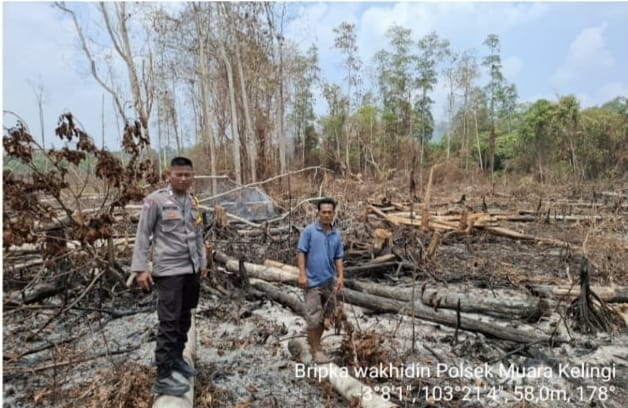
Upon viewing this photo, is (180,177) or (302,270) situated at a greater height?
(180,177)

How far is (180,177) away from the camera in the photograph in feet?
11.1

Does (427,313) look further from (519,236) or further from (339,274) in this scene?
(519,236)

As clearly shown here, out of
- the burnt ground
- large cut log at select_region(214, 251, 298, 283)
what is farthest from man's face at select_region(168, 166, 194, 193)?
large cut log at select_region(214, 251, 298, 283)

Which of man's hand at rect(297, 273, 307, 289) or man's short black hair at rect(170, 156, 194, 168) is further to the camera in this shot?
man's hand at rect(297, 273, 307, 289)

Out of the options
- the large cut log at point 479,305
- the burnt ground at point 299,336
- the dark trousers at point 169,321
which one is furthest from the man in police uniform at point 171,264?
the large cut log at point 479,305

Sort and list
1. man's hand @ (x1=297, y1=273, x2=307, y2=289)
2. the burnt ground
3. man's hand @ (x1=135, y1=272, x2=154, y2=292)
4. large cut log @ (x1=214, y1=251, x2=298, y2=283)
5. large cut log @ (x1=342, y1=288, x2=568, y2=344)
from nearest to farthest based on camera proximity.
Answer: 1. man's hand @ (x1=135, y1=272, x2=154, y2=292)
2. the burnt ground
3. man's hand @ (x1=297, y1=273, x2=307, y2=289)
4. large cut log @ (x1=342, y1=288, x2=568, y2=344)
5. large cut log @ (x1=214, y1=251, x2=298, y2=283)

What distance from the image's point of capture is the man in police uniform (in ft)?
10.5

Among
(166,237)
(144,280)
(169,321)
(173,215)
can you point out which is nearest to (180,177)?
(173,215)

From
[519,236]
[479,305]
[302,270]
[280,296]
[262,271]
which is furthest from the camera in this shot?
[519,236]

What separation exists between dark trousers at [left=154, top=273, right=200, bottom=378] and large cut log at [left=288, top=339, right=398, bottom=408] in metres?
1.15

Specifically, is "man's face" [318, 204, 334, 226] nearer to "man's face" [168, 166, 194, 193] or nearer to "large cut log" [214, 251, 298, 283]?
"man's face" [168, 166, 194, 193]

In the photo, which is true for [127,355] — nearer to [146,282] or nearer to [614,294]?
[146,282]

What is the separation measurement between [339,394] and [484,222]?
23.2ft

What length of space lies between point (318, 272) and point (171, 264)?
1295 mm
